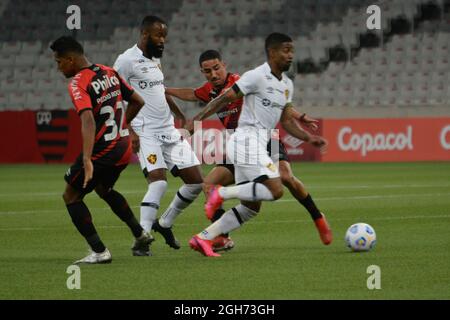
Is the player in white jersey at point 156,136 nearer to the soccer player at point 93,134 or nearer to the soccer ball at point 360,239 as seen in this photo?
the soccer player at point 93,134

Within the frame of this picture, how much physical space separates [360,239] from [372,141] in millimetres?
17224

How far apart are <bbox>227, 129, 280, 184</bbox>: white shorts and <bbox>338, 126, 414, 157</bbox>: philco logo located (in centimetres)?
1699

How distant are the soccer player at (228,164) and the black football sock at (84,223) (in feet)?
4.65

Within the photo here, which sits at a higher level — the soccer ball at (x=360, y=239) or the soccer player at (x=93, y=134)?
the soccer player at (x=93, y=134)

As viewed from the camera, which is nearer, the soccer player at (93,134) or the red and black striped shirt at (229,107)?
the soccer player at (93,134)

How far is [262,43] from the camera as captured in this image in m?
30.5

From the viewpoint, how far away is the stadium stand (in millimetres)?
29547

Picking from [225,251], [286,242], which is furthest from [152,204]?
[286,242]

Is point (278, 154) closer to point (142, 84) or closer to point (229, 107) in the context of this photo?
point (229, 107)

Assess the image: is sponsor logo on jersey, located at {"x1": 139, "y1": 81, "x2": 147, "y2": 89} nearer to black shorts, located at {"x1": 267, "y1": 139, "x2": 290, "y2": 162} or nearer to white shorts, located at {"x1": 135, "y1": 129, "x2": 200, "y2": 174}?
white shorts, located at {"x1": 135, "y1": 129, "x2": 200, "y2": 174}

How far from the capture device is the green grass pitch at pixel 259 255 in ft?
23.6

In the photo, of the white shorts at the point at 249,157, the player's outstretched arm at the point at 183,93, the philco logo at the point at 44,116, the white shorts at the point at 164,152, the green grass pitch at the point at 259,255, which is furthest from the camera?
the philco logo at the point at 44,116

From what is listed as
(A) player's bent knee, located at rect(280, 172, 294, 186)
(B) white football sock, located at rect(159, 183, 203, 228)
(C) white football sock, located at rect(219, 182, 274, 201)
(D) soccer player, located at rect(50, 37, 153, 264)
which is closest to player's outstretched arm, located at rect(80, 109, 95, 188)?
(D) soccer player, located at rect(50, 37, 153, 264)

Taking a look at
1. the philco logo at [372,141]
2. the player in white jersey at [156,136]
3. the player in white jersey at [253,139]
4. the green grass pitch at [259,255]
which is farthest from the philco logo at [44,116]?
the player in white jersey at [253,139]
